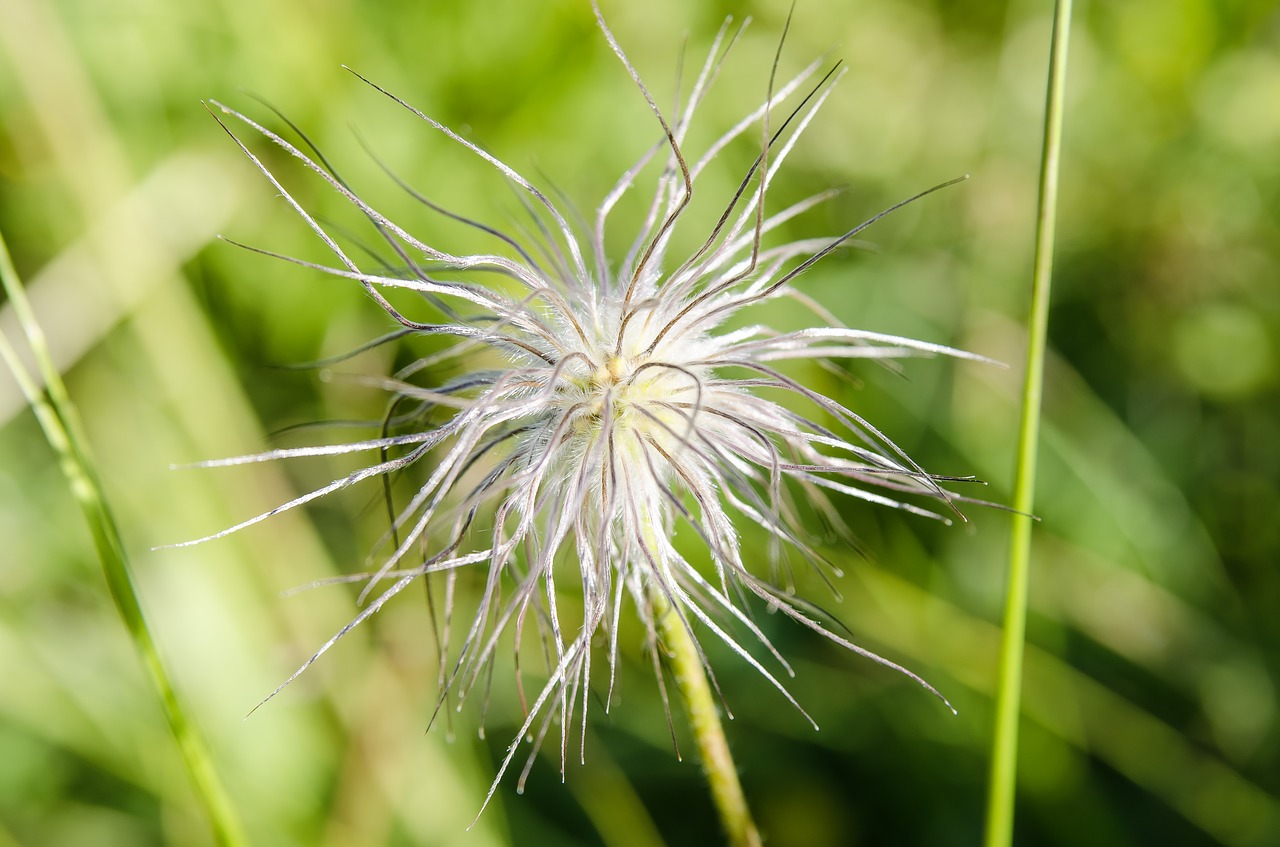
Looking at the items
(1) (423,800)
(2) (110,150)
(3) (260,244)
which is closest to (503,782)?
(1) (423,800)

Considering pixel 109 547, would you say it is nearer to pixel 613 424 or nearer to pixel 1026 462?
pixel 613 424

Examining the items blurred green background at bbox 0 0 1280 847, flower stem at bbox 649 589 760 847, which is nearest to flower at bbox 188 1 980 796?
flower stem at bbox 649 589 760 847

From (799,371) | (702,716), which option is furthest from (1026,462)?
(799,371)

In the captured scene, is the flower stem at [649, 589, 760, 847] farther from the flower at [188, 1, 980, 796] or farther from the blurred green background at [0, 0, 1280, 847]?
the blurred green background at [0, 0, 1280, 847]

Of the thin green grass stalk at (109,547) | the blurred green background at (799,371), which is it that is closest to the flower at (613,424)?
the thin green grass stalk at (109,547)

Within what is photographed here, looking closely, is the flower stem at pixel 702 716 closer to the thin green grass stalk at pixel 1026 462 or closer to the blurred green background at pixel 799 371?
the thin green grass stalk at pixel 1026 462
